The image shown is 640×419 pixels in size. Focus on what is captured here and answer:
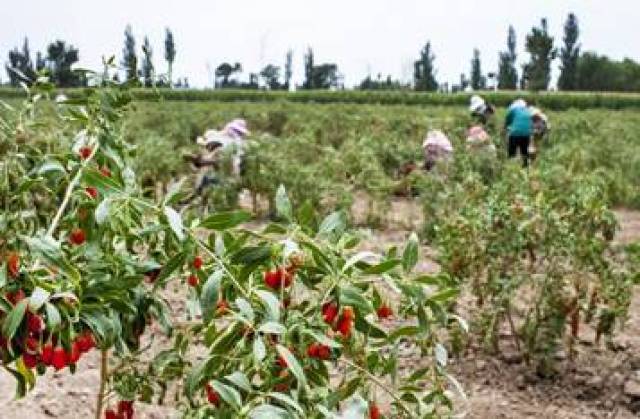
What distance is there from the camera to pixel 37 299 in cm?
140

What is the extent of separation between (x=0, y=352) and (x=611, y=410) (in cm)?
334

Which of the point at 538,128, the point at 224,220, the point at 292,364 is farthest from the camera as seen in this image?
the point at 538,128

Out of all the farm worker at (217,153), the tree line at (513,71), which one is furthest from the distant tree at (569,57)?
the farm worker at (217,153)

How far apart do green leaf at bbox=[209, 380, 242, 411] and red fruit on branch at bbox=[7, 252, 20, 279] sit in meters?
0.43

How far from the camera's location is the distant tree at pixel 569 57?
57.9m

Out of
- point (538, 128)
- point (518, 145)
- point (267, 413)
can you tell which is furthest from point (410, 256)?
point (538, 128)

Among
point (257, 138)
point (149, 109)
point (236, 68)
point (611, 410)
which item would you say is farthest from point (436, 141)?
point (236, 68)

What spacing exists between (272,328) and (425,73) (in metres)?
60.1

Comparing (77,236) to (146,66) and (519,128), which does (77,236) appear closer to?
(146,66)

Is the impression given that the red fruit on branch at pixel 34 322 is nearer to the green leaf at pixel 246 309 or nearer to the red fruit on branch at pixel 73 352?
the red fruit on branch at pixel 73 352

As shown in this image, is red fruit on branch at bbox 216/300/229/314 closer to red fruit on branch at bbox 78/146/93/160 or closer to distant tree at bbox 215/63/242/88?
red fruit on branch at bbox 78/146/93/160

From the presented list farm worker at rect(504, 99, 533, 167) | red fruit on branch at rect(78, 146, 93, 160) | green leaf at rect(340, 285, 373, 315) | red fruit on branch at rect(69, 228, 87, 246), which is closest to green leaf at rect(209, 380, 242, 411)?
green leaf at rect(340, 285, 373, 315)

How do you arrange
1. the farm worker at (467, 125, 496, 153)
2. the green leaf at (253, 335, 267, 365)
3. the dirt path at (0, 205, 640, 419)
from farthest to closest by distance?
1. the farm worker at (467, 125, 496, 153)
2. the dirt path at (0, 205, 640, 419)
3. the green leaf at (253, 335, 267, 365)

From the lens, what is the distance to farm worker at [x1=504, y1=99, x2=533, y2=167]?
13.0 meters
